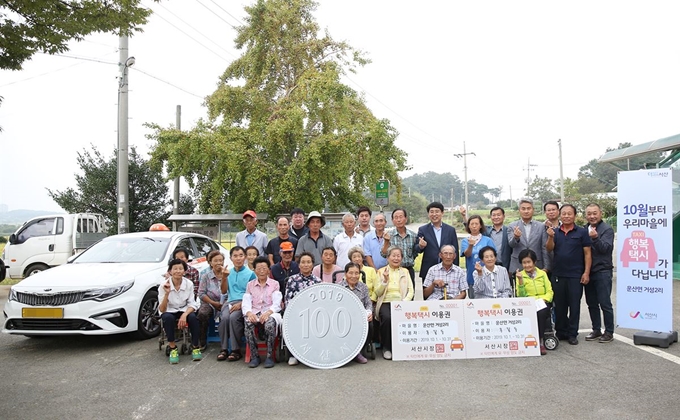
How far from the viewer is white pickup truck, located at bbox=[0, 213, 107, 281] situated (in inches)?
524

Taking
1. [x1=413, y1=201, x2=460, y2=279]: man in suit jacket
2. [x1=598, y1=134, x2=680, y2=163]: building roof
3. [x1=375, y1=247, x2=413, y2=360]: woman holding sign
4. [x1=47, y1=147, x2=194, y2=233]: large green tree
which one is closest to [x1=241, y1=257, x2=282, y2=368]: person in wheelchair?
[x1=375, y1=247, x2=413, y2=360]: woman holding sign

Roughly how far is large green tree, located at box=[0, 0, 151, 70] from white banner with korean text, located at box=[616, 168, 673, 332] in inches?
279

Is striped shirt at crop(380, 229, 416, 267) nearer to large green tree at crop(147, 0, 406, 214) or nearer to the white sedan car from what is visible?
the white sedan car

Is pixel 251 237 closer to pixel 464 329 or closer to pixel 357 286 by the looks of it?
pixel 357 286

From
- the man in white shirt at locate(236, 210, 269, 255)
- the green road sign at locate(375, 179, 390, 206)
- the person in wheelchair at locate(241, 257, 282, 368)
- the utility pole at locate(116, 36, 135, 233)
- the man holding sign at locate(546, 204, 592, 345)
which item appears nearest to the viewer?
the person in wheelchair at locate(241, 257, 282, 368)

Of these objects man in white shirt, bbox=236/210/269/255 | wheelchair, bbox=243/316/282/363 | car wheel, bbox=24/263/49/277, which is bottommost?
wheelchair, bbox=243/316/282/363

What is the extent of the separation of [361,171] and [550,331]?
31.7ft

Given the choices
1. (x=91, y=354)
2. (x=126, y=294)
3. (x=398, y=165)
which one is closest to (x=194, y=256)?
(x=126, y=294)

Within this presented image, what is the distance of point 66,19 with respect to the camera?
23.0 ft

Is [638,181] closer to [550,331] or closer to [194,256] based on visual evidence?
[550,331]

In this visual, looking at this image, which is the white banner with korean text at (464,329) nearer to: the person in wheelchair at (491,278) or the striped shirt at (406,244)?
the person in wheelchair at (491,278)

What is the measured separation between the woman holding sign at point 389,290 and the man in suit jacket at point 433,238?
2.18 ft

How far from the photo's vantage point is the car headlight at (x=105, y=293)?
6.49 metres

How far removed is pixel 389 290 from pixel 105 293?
355 centimetres
